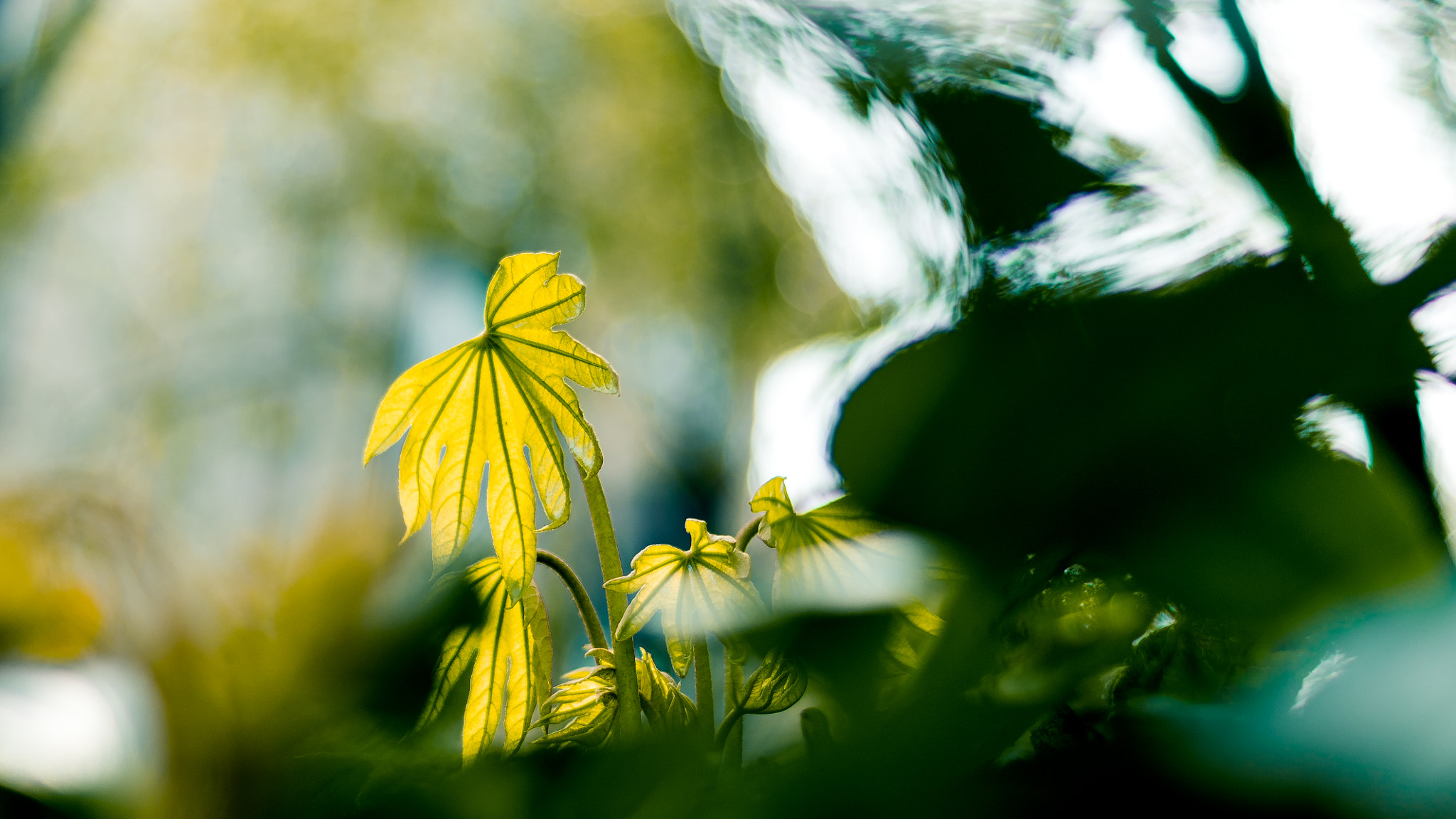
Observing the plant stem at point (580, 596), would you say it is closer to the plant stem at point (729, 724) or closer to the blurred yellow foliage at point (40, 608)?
the plant stem at point (729, 724)

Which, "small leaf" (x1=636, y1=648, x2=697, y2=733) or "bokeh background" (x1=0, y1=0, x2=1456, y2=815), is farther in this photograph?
"bokeh background" (x1=0, y1=0, x2=1456, y2=815)

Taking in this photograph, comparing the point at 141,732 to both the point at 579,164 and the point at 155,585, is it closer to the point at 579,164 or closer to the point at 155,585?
the point at 155,585

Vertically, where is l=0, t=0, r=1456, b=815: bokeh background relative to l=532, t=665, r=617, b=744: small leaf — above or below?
above

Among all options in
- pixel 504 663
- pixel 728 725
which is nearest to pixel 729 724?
pixel 728 725

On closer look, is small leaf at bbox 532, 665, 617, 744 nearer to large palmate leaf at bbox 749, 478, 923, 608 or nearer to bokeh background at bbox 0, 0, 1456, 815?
large palmate leaf at bbox 749, 478, 923, 608

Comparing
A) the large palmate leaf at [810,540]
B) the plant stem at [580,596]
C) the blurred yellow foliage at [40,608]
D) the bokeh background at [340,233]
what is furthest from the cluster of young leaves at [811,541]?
the bokeh background at [340,233]

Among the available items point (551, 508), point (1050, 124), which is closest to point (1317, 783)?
point (1050, 124)

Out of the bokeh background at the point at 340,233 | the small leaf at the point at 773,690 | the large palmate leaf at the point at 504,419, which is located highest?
the bokeh background at the point at 340,233

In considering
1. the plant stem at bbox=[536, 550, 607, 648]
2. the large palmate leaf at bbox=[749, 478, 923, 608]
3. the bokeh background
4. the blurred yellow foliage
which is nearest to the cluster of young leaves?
the large palmate leaf at bbox=[749, 478, 923, 608]
